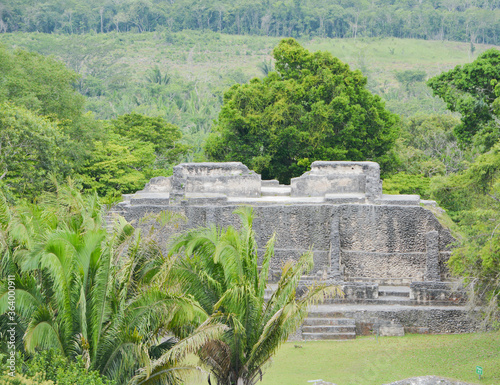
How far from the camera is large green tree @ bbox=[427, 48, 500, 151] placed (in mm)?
24078

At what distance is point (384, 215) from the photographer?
2164 cm

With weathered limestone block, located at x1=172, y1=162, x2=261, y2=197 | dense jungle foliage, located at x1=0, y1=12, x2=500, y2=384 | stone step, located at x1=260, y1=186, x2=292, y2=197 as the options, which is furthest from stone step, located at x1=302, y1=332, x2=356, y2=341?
stone step, located at x1=260, y1=186, x2=292, y2=197

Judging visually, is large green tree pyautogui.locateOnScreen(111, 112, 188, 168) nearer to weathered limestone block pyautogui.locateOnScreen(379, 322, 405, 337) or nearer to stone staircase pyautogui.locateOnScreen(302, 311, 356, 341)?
stone staircase pyautogui.locateOnScreen(302, 311, 356, 341)

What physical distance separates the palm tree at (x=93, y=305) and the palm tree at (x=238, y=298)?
65cm

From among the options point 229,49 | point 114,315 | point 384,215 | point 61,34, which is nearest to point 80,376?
point 114,315

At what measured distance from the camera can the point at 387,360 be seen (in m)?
16.7

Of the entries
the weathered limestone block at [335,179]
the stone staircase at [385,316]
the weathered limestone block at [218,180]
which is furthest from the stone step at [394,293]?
the weathered limestone block at [218,180]

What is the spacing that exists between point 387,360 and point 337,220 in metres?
5.81

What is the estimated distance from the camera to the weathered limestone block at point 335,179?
22.7 metres

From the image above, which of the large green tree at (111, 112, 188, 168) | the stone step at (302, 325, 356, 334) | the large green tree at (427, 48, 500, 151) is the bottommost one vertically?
the stone step at (302, 325, 356, 334)

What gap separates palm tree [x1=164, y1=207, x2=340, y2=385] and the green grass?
11.2ft

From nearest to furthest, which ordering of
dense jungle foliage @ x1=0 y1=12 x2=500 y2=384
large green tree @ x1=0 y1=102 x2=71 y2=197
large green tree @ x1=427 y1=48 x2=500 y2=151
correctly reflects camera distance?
dense jungle foliage @ x1=0 y1=12 x2=500 y2=384
large green tree @ x1=0 y1=102 x2=71 y2=197
large green tree @ x1=427 y1=48 x2=500 y2=151

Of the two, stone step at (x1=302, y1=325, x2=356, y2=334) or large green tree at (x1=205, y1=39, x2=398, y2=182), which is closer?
stone step at (x1=302, y1=325, x2=356, y2=334)

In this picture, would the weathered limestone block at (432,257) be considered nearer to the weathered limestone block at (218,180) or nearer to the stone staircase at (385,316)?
the stone staircase at (385,316)
